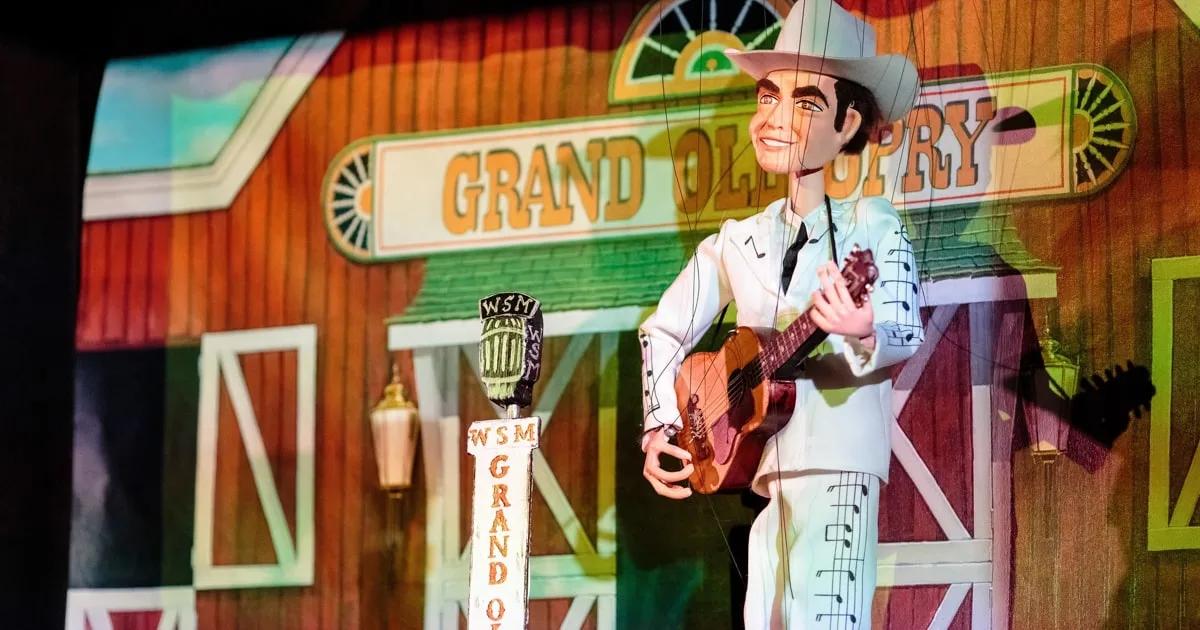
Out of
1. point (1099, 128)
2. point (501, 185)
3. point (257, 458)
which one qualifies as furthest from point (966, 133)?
point (257, 458)

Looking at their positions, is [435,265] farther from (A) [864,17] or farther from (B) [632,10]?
(A) [864,17]

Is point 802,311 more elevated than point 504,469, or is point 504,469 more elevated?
point 802,311

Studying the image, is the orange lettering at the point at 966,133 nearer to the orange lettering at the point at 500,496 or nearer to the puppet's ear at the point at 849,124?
the puppet's ear at the point at 849,124

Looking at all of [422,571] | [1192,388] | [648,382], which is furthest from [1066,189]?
[422,571]

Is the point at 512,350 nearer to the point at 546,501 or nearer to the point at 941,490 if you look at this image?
the point at 546,501

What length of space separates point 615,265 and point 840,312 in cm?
92

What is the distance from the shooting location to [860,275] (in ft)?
10.6

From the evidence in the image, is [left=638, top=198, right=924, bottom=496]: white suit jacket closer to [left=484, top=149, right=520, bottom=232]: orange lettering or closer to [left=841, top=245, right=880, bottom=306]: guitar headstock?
[left=841, top=245, right=880, bottom=306]: guitar headstock

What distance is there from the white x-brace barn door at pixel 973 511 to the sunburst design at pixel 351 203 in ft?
4.43

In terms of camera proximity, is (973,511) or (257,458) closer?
(973,511)

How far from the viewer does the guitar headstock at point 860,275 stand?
324cm

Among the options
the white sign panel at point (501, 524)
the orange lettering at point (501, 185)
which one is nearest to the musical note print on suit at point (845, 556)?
the white sign panel at point (501, 524)

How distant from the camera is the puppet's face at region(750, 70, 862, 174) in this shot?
140 inches

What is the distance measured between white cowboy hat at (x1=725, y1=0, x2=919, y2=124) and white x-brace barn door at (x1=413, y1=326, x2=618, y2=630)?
0.80 meters
